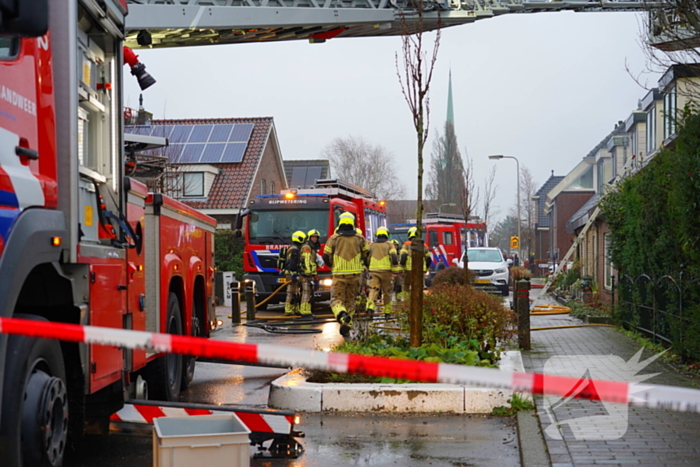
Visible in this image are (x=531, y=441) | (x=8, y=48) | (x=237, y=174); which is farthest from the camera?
(x=237, y=174)

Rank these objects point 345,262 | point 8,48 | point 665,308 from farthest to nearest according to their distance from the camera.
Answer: point 345,262 → point 665,308 → point 8,48

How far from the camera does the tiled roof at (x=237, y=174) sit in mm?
36688

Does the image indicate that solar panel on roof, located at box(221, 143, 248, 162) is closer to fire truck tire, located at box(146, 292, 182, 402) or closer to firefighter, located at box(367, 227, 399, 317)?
firefighter, located at box(367, 227, 399, 317)

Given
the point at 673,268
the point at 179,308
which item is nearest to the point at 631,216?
the point at 673,268

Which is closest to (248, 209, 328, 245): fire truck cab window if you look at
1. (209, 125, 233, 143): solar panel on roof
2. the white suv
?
the white suv

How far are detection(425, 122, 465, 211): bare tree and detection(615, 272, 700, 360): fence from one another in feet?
185

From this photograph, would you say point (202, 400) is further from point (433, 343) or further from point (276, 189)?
point (276, 189)

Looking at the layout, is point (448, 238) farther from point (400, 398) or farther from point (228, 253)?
point (400, 398)

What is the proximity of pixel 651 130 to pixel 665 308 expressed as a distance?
1571 centimetres

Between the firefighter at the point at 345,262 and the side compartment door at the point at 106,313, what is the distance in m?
8.56

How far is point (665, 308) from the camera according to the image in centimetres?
1148

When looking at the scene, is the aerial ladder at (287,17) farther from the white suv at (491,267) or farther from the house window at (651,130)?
the white suv at (491,267)

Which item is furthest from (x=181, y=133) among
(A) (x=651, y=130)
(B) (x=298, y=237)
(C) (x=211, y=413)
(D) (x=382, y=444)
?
(C) (x=211, y=413)

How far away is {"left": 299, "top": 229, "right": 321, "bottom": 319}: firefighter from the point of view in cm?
1725
